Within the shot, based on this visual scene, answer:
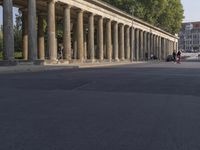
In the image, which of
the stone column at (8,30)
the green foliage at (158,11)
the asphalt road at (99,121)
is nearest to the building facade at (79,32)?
the stone column at (8,30)

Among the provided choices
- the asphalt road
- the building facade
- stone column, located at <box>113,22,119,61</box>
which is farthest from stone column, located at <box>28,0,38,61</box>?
stone column, located at <box>113,22,119,61</box>

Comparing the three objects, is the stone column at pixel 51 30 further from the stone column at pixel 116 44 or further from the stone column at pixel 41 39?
the stone column at pixel 116 44

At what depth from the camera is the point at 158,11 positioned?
120 m

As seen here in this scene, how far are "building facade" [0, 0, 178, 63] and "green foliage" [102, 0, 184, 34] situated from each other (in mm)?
3344

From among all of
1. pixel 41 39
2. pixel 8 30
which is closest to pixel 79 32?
pixel 41 39

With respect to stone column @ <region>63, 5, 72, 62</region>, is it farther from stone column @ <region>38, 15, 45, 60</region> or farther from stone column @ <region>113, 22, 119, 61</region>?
stone column @ <region>113, 22, 119, 61</region>

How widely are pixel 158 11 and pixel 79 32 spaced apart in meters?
56.0

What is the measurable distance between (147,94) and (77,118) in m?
6.93

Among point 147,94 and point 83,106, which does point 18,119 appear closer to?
point 83,106

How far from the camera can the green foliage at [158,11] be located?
113 metres

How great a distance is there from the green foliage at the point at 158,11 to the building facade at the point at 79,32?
3344 mm

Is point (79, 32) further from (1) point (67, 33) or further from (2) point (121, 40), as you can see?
(2) point (121, 40)

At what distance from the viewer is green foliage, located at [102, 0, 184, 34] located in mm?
113375

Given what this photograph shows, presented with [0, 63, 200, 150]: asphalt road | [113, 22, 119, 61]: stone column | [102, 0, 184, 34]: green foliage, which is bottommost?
[0, 63, 200, 150]: asphalt road
